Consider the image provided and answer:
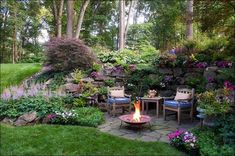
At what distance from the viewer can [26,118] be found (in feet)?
18.3

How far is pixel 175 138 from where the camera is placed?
4438 mm

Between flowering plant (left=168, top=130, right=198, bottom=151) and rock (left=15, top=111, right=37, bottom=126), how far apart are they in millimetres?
2891

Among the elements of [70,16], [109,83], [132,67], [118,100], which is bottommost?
[118,100]

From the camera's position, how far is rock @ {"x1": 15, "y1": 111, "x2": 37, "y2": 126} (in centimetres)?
549

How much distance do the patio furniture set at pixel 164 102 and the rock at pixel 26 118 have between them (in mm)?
1946

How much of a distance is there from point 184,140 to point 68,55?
5.28 m

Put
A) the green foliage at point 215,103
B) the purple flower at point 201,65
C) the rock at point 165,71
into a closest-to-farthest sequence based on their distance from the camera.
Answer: the green foliage at point 215,103, the purple flower at point 201,65, the rock at point 165,71

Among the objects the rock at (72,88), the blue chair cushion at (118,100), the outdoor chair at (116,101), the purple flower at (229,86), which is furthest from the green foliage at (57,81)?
the purple flower at (229,86)

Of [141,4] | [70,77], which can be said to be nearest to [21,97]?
[70,77]

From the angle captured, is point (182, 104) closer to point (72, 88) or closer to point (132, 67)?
point (132, 67)

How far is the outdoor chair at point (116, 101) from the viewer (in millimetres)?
6711

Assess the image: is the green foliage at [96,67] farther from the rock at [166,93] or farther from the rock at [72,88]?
the rock at [166,93]

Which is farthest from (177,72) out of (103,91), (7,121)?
(7,121)

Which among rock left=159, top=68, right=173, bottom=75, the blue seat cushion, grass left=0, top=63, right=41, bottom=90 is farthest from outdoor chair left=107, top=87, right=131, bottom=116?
grass left=0, top=63, right=41, bottom=90
